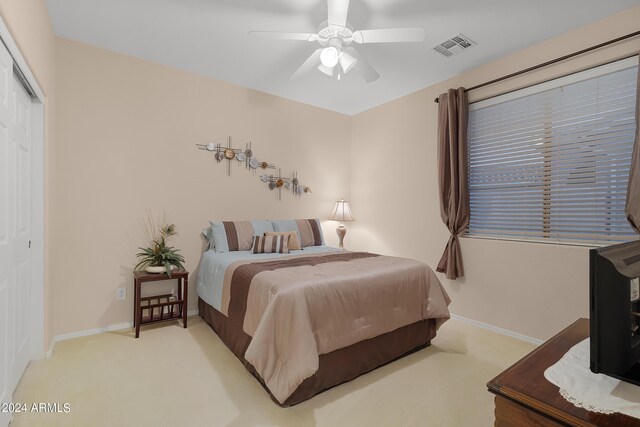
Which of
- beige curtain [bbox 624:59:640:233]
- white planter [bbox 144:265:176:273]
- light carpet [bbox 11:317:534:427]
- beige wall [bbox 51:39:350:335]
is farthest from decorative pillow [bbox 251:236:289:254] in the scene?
beige curtain [bbox 624:59:640:233]

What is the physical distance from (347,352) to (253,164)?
261 centimetres

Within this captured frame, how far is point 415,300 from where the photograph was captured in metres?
2.47

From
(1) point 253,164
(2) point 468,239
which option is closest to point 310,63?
(1) point 253,164

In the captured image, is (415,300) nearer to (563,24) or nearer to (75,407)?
(75,407)

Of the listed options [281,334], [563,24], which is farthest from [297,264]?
[563,24]

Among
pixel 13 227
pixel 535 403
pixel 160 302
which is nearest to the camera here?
Answer: pixel 535 403

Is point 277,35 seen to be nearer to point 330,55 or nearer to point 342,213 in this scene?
point 330,55

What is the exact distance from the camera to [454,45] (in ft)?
9.32

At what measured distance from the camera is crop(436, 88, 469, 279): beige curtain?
3.30 m

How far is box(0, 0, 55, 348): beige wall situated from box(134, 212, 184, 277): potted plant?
0.74 m

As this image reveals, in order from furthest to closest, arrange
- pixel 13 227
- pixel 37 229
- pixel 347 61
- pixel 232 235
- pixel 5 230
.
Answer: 1. pixel 232 235
2. pixel 347 61
3. pixel 37 229
4. pixel 13 227
5. pixel 5 230

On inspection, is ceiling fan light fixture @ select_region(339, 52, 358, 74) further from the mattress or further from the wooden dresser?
the wooden dresser

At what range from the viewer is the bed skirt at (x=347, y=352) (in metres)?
1.98

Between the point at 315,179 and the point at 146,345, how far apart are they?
2.89m
